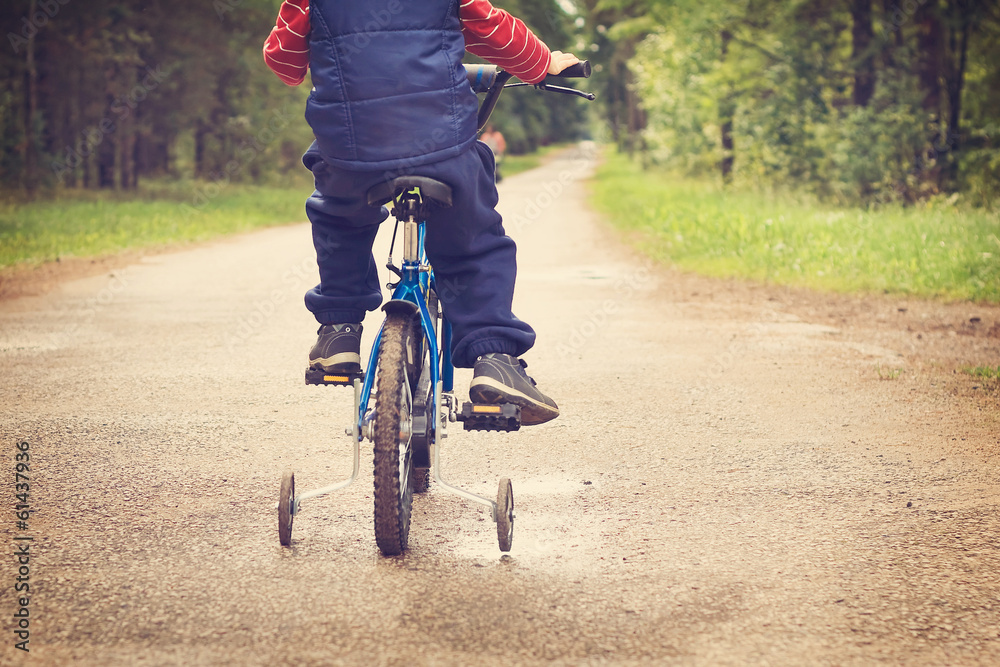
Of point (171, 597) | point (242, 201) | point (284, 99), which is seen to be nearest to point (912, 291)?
point (171, 597)

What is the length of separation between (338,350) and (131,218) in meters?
16.0

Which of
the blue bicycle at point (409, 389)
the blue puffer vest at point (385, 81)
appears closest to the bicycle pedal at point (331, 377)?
the blue bicycle at point (409, 389)

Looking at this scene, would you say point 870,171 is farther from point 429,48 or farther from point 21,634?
point 21,634

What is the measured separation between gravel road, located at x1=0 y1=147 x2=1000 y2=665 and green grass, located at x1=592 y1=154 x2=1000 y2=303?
9.34 ft

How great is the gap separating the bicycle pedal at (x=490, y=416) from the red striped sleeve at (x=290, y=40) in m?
1.25

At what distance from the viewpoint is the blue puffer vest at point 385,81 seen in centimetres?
306

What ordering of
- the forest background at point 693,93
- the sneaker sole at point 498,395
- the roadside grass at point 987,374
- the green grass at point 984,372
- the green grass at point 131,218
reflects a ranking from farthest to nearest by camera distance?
the forest background at point 693,93 → the green grass at point 131,218 → the green grass at point 984,372 → the roadside grass at point 987,374 → the sneaker sole at point 498,395

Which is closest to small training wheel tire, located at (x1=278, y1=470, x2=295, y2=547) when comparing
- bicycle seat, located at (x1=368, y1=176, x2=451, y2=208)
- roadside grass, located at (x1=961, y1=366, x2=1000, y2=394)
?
bicycle seat, located at (x1=368, y1=176, x2=451, y2=208)

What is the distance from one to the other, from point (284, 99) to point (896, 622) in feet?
104

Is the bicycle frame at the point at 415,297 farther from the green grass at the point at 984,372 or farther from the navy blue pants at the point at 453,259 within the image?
the green grass at the point at 984,372

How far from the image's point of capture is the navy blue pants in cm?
341

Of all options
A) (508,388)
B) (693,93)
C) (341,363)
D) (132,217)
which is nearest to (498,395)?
(508,388)

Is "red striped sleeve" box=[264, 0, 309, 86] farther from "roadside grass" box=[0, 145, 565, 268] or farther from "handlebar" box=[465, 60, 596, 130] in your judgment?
"roadside grass" box=[0, 145, 565, 268]

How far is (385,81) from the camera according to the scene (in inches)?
121
